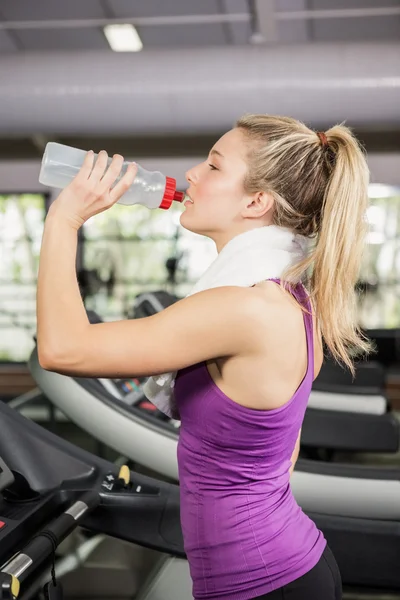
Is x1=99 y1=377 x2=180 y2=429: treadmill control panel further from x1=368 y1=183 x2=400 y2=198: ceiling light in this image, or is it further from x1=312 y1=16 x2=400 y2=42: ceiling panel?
x1=368 y1=183 x2=400 y2=198: ceiling light

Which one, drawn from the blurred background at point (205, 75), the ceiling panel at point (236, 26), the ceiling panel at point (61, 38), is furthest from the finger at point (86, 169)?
the ceiling panel at point (61, 38)

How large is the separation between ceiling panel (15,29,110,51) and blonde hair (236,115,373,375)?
3707 mm

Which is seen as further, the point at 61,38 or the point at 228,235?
the point at 61,38

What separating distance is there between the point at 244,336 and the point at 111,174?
0.25 meters

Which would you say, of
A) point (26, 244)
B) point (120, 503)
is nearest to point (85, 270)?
point (26, 244)

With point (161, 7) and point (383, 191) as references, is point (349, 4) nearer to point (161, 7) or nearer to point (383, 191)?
point (161, 7)

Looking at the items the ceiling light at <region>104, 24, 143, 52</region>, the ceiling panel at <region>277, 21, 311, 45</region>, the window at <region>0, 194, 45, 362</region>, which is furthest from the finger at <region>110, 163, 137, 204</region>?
the window at <region>0, 194, 45, 362</region>

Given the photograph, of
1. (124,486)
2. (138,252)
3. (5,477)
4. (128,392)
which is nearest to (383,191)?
(138,252)

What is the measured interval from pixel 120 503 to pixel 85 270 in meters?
4.16

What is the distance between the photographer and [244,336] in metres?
0.78

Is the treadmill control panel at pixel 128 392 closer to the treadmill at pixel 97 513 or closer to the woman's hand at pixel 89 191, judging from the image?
the treadmill at pixel 97 513

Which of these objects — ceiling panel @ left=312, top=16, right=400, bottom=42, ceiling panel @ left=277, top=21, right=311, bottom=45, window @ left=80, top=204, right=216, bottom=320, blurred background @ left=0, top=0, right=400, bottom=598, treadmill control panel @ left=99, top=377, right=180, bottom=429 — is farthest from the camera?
window @ left=80, top=204, right=216, bottom=320

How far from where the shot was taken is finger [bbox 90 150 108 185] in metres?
0.82

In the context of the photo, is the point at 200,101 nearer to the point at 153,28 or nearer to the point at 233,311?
the point at 153,28
